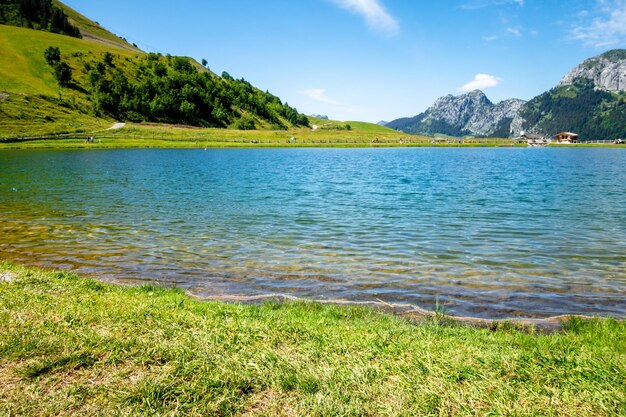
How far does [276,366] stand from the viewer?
21.2ft

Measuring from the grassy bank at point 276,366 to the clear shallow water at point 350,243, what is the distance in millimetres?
4821

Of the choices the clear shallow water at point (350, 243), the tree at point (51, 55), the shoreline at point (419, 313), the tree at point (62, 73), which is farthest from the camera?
the tree at point (51, 55)

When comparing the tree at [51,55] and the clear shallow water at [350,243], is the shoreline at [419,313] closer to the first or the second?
the clear shallow water at [350,243]

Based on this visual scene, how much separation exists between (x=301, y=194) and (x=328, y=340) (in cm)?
3280

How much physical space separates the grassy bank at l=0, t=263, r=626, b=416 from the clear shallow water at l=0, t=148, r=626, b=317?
4821 mm

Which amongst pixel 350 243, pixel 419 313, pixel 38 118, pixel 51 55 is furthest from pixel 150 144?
pixel 419 313

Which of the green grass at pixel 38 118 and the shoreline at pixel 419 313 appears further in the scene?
the green grass at pixel 38 118

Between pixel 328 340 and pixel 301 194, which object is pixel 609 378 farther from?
pixel 301 194

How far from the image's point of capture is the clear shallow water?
14.0 metres

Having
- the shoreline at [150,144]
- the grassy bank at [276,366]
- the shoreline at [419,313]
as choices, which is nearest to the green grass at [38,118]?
the shoreline at [150,144]

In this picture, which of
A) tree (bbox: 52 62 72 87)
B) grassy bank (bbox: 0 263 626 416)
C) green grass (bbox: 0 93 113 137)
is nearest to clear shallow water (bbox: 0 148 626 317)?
grassy bank (bbox: 0 263 626 416)

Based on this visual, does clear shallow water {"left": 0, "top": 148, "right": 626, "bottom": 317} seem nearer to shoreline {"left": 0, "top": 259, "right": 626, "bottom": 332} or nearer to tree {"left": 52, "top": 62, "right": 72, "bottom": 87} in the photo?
shoreline {"left": 0, "top": 259, "right": 626, "bottom": 332}

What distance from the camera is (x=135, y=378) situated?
19.8 ft

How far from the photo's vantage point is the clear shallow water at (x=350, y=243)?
14.0 meters
